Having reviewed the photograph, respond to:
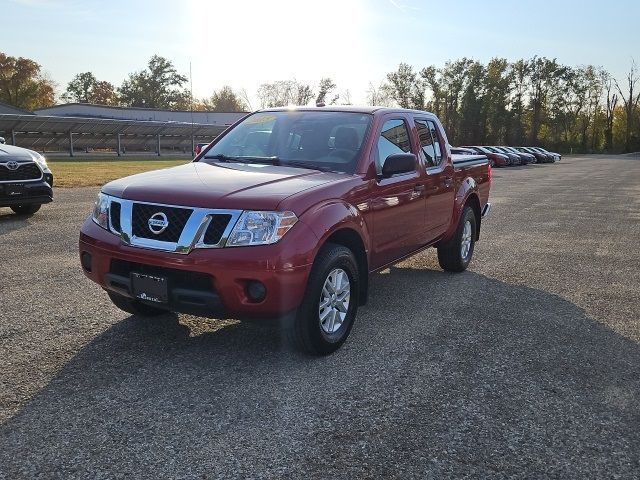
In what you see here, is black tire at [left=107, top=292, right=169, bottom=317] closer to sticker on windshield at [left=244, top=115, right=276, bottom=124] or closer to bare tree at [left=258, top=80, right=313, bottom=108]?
sticker on windshield at [left=244, top=115, right=276, bottom=124]

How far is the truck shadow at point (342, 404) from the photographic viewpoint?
9.30ft

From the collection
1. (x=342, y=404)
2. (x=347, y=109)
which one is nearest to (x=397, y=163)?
(x=347, y=109)

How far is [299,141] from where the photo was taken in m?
5.05

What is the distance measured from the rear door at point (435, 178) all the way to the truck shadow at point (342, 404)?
130 cm

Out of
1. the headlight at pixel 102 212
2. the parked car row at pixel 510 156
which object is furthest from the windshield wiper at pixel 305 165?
the parked car row at pixel 510 156

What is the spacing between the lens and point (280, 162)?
4.82 meters

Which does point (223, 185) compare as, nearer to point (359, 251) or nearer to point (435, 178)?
point (359, 251)

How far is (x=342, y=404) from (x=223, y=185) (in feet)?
5.37

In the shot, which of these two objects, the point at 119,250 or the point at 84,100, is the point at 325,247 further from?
the point at 84,100

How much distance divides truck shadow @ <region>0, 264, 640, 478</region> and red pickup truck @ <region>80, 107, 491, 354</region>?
0.41 metres

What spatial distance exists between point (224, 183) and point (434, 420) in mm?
2051

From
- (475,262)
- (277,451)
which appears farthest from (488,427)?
(475,262)

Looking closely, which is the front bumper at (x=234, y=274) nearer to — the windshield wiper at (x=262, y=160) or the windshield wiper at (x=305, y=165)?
the windshield wiper at (x=305, y=165)

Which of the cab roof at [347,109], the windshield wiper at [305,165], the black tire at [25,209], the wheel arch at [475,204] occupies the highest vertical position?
the cab roof at [347,109]
